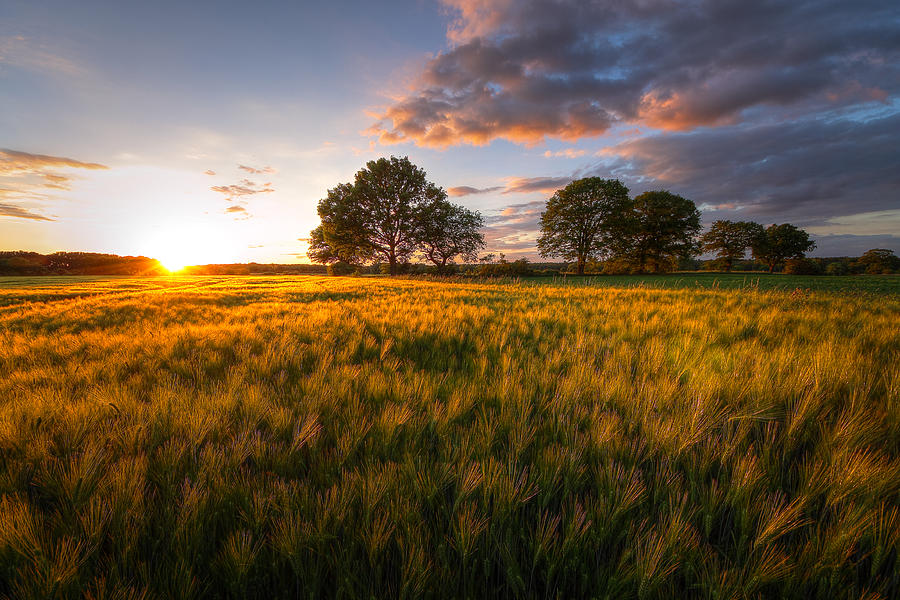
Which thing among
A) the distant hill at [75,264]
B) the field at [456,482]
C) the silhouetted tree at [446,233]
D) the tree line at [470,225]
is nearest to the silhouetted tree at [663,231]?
the tree line at [470,225]

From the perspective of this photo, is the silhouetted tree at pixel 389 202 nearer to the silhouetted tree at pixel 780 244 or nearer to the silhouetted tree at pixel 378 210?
the silhouetted tree at pixel 378 210

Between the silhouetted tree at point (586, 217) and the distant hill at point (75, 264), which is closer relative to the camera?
the silhouetted tree at point (586, 217)

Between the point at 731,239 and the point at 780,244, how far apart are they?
9.69 meters

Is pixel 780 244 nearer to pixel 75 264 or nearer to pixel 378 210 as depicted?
pixel 378 210

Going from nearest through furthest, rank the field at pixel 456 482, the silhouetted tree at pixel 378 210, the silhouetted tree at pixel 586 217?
the field at pixel 456 482, the silhouetted tree at pixel 378 210, the silhouetted tree at pixel 586 217

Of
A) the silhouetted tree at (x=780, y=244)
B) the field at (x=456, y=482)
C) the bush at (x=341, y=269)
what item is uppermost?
the silhouetted tree at (x=780, y=244)

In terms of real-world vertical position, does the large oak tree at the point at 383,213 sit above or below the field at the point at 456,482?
above

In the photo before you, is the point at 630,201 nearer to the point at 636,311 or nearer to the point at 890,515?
the point at 636,311

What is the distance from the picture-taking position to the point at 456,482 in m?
1.05

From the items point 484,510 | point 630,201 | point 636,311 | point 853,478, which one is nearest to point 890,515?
point 853,478

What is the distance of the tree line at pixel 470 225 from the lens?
28594 mm

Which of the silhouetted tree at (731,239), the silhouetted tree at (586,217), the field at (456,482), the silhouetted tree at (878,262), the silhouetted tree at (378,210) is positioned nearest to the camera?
the field at (456,482)

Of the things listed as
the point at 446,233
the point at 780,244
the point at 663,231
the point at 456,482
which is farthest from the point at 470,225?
the point at 780,244

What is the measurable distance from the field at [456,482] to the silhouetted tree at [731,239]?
69.5 metres
